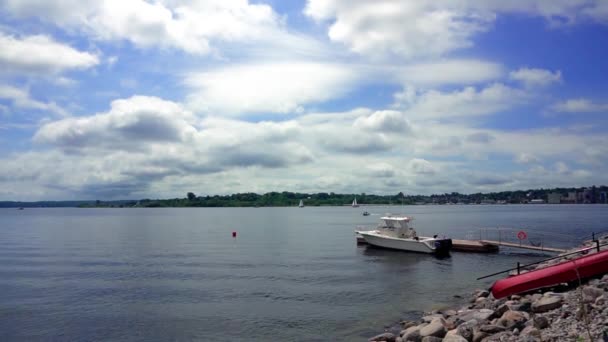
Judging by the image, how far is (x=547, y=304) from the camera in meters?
16.7

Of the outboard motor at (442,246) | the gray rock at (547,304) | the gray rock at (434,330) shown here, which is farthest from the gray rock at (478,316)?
the outboard motor at (442,246)

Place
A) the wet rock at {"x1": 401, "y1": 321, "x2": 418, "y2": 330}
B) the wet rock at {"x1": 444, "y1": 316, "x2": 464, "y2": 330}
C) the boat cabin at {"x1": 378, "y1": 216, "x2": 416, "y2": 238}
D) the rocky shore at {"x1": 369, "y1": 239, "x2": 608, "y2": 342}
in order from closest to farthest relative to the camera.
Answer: the rocky shore at {"x1": 369, "y1": 239, "x2": 608, "y2": 342} < the wet rock at {"x1": 444, "y1": 316, "x2": 464, "y2": 330} < the wet rock at {"x1": 401, "y1": 321, "x2": 418, "y2": 330} < the boat cabin at {"x1": 378, "y1": 216, "x2": 416, "y2": 238}

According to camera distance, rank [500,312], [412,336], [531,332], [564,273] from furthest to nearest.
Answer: [564,273]
[500,312]
[412,336]
[531,332]

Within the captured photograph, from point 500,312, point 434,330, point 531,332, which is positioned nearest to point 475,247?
point 500,312

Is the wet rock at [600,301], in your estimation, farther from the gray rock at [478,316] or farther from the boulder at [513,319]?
the gray rock at [478,316]

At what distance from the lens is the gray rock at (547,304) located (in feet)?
54.2

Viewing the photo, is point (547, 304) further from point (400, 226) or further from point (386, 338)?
point (400, 226)

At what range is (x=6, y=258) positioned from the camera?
162 feet

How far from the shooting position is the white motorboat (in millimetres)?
48625

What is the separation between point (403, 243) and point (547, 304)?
3503cm

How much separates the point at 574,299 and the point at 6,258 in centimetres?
5332

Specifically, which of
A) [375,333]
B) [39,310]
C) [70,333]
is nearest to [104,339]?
[70,333]

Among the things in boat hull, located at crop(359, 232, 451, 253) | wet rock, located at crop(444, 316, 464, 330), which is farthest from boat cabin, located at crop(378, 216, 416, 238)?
wet rock, located at crop(444, 316, 464, 330)

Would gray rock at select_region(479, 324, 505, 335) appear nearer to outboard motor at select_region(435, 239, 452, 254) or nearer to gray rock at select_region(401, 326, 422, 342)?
gray rock at select_region(401, 326, 422, 342)
